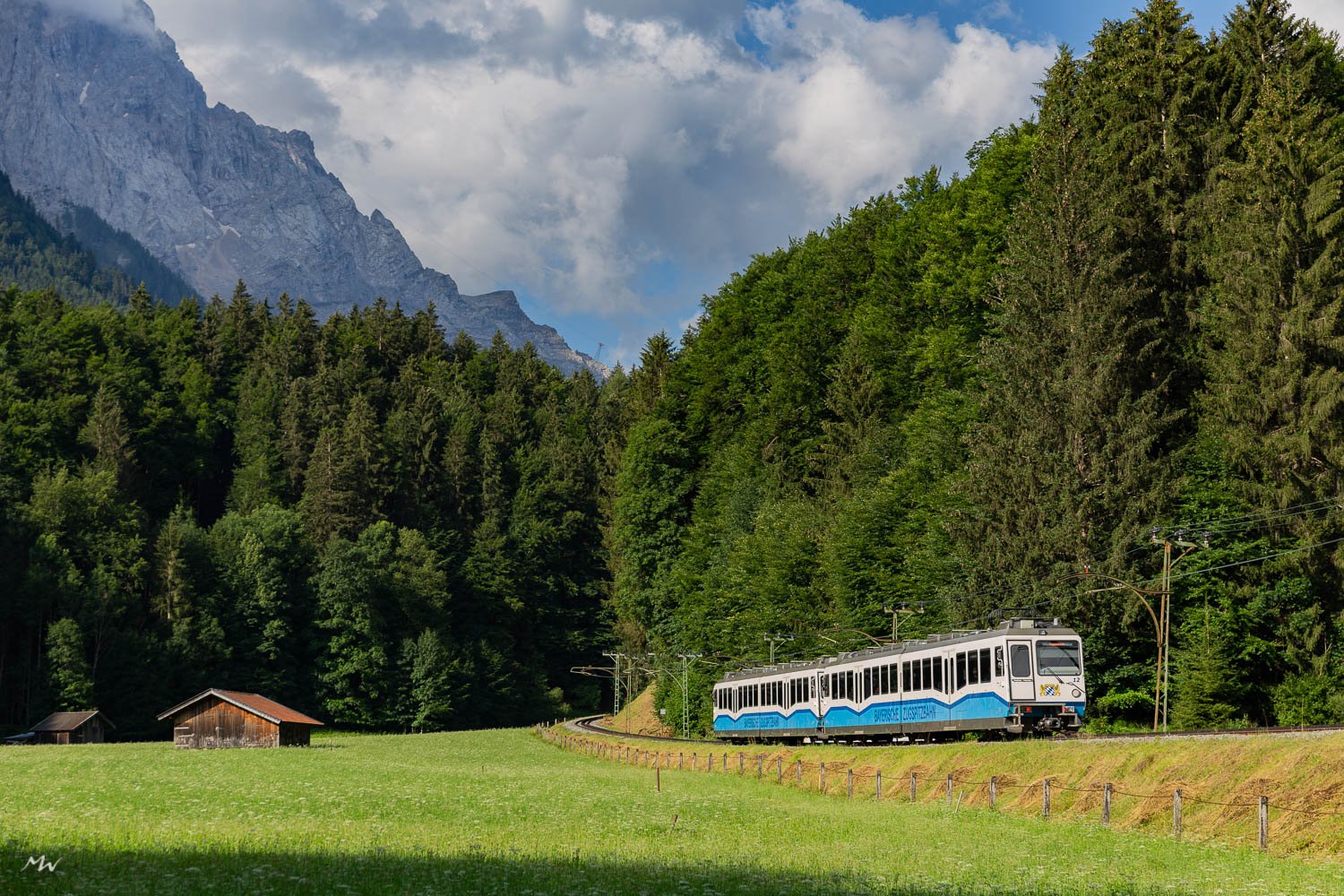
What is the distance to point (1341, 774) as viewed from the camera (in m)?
21.9

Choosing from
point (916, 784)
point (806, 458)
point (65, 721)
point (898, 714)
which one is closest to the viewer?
point (916, 784)

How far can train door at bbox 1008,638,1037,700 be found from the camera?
37.3 metres

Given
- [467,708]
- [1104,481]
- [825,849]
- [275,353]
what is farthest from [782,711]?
[275,353]

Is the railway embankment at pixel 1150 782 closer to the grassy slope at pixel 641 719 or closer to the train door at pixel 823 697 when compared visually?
the train door at pixel 823 697

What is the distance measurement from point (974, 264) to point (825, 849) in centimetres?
4504

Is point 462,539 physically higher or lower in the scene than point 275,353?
lower

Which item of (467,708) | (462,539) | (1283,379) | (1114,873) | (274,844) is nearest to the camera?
(1114,873)

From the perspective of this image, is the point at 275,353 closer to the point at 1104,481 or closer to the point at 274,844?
the point at 1104,481

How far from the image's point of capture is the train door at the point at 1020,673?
3734 centimetres

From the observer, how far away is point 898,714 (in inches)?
1710

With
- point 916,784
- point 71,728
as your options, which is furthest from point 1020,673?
point 71,728

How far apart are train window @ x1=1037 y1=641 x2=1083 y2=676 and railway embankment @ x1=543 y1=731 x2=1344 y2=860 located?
3094mm

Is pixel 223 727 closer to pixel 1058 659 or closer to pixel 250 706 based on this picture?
pixel 250 706

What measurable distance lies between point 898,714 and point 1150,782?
17.4m
